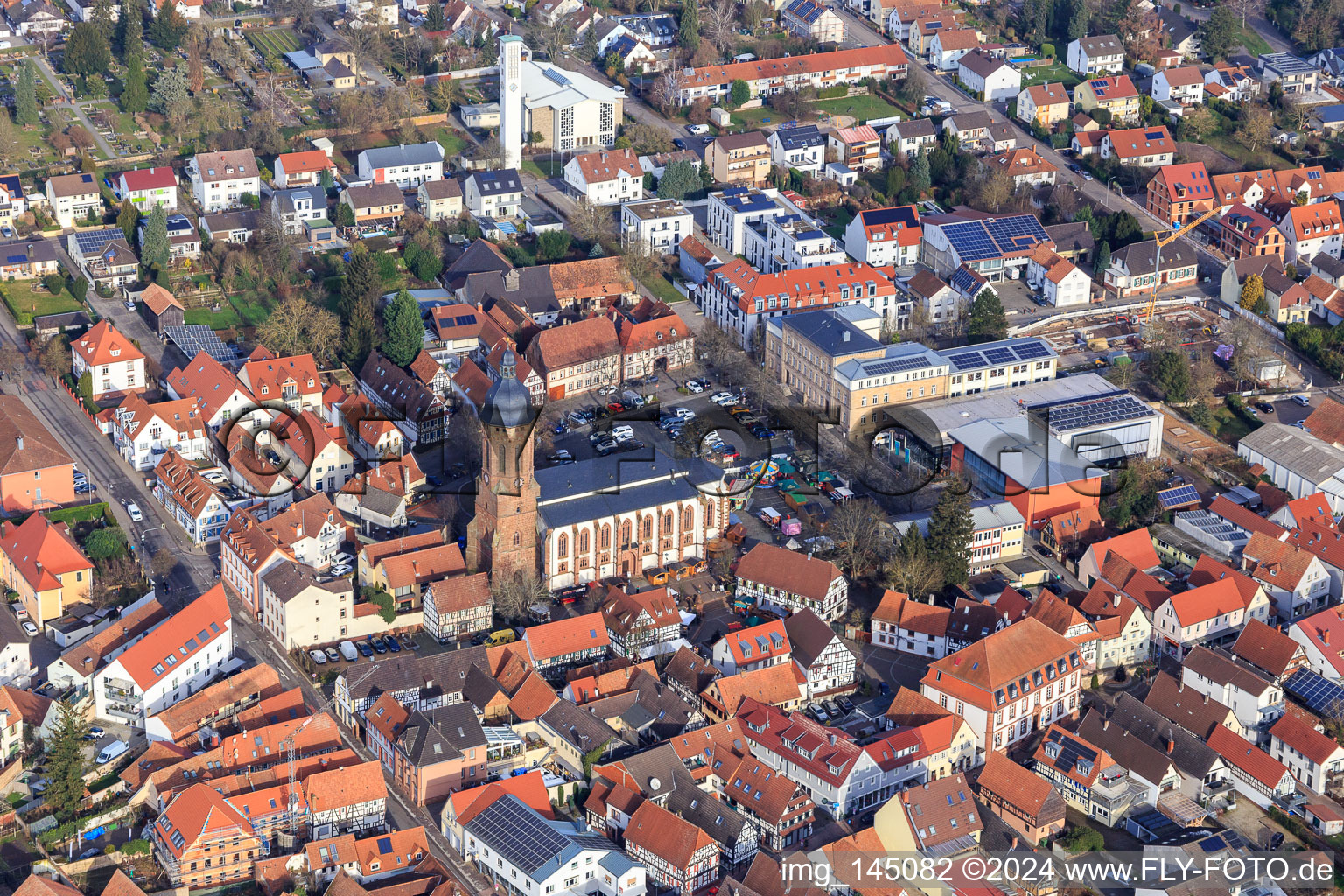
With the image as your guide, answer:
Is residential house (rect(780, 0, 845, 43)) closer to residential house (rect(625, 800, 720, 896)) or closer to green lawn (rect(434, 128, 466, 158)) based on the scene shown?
green lawn (rect(434, 128, 466, 158))

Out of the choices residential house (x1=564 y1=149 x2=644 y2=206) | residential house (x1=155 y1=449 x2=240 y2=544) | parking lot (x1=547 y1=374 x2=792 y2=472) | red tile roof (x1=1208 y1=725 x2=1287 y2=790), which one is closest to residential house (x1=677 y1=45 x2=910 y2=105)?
residential house (x1=564 y1=149 x2=644 y2=206)

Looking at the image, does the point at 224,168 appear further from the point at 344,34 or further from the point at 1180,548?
the point at 1180,548

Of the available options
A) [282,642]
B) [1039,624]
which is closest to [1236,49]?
[1039,624]

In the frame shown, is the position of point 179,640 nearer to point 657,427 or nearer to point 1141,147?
point 657,427

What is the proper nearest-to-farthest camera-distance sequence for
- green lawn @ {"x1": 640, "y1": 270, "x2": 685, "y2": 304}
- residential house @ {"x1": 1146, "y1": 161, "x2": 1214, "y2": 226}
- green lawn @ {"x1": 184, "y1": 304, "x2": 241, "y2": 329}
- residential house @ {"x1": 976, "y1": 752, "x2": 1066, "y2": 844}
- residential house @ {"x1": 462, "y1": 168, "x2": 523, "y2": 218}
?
residential house @ {"x1": 976, "y1": 752, "x2": 1066, "y2": 844}
green lawn @ {"x1": 184, "y1": 304, "x2": 241, "y2": 329}
green lawn @ {"x1": 640, "y1": 270, "x2": 685, "y2": 304}
residential house @ {"x1": 462, "y1": 168, "x2": 523, "y2": 218}
residential house @ {"x1": 1146, "y1": 161, "x2": 1214, "y2": 226}

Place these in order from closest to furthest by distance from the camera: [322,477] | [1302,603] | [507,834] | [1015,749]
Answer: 1. [507,834]
2. [1015,749]
3. [1302,603]
4. [322,477]

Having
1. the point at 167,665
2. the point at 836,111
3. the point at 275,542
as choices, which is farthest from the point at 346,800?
the point at 836,111
